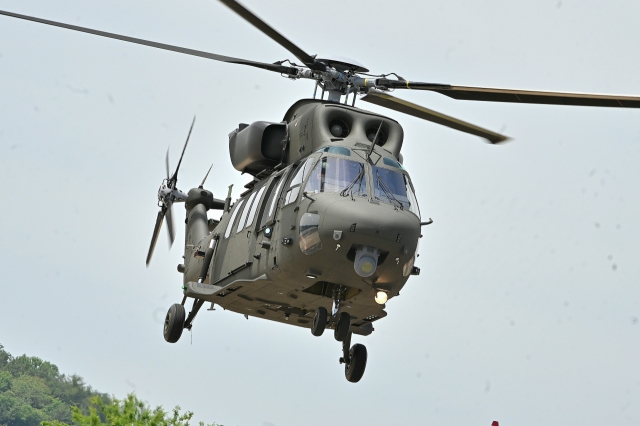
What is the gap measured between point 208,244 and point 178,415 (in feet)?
77.1

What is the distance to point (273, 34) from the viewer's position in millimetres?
19047

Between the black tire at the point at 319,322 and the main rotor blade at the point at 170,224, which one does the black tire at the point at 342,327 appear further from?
the main rotor blade at the point at 170,224

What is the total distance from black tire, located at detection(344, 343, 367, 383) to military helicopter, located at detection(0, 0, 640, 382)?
20mm

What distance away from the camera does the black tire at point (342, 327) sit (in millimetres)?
19188

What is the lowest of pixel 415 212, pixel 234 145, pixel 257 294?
pixel 257 294

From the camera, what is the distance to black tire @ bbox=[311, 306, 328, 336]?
1903cm

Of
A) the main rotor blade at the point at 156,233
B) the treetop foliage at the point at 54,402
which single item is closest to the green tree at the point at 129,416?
the treetop foliage at the point at 54,402

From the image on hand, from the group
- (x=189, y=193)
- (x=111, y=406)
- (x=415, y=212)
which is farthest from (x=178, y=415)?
(x=415, y=212)

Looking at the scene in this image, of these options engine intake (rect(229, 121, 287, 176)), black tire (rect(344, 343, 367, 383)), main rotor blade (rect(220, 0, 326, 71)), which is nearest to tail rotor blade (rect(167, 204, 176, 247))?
engine intake (rect(229, 121, 287, 176))

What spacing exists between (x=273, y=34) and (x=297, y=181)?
268cm

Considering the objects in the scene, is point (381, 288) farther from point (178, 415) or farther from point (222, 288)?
point (178, 415)

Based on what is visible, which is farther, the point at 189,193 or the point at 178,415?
the point at 178,415

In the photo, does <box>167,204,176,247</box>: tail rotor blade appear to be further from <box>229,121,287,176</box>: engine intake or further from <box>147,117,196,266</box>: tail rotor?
<box>229,121,287,176</box>: engine intake

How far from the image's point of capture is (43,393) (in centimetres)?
7144
